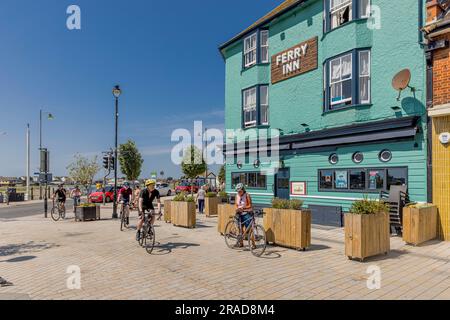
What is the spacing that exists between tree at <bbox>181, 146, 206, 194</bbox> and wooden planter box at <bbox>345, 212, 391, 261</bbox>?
36.6 metres

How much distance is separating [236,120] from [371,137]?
861 centimetres

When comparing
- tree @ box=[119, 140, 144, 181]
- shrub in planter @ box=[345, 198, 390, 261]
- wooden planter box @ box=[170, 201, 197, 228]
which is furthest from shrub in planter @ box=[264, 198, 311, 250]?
tree @ box=[119, 140, 144, 181]

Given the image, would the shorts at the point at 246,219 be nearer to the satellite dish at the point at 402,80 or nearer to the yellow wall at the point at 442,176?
the yellow wall at the point at 442,176

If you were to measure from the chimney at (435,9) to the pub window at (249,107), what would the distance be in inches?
339

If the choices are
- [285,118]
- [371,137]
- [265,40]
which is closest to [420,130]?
[371,137]

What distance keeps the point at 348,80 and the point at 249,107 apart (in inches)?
242

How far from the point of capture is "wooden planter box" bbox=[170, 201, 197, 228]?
497 inches

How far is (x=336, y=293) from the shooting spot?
17.2 ft

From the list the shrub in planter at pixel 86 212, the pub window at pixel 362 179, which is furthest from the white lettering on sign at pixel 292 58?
the shrub in planter at pixel 86 212

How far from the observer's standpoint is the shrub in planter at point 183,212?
1263cm

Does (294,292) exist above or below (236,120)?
below

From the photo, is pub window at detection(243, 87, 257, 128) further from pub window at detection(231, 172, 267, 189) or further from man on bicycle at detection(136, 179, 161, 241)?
man on bicycle at detection(136, 179, 161, 241)

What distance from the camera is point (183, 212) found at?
12859mm
